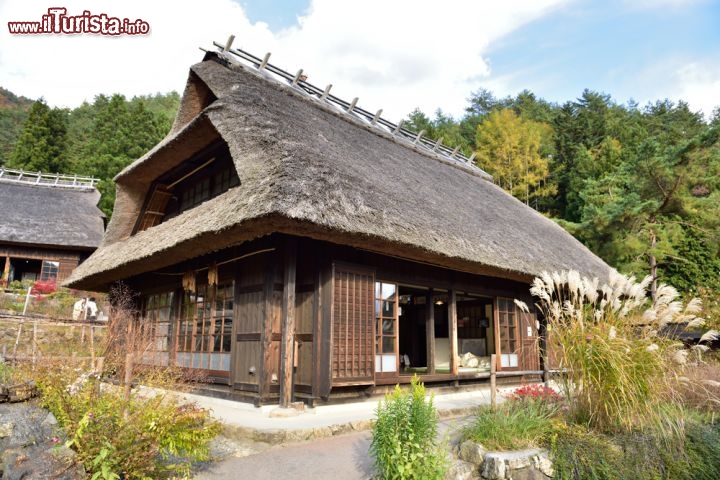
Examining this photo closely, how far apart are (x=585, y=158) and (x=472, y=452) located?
75.8 ft

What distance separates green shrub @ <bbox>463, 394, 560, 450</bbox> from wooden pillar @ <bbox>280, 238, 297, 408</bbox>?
7.74ft

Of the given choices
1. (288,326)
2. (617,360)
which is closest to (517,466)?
(617,360)

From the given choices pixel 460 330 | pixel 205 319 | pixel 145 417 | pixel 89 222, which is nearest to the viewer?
pixel 145 417

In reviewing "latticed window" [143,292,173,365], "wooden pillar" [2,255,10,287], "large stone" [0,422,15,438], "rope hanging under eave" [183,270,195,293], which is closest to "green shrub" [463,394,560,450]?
"large stone" [0,422,15,438]

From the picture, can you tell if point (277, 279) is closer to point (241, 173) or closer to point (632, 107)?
point (241, 173)

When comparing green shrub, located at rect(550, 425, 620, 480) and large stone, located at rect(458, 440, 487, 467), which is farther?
large stone, located at rect(458, 440, 487, 467)

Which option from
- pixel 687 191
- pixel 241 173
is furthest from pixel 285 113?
pixel 687 191

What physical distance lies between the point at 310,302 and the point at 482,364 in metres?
6.81

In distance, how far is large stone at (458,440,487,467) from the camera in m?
3.93

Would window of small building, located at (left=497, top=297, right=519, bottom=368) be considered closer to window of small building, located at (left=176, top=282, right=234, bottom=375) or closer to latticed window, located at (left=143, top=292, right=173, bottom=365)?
window of small building, located at (left=176, top=282, right=234, bottom=375)

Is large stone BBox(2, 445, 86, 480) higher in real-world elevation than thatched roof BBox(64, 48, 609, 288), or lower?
lower

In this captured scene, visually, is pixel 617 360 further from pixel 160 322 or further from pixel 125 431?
pixel 160 322

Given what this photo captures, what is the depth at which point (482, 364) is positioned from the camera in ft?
38.4

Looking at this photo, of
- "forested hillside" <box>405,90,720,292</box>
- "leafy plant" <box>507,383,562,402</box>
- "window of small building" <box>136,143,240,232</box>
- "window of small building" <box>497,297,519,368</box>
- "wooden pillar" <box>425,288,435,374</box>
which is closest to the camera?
"leafy plant" <box>507,383,562,402</box>
